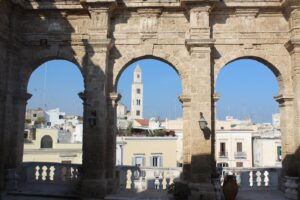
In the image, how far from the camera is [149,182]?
1314 cm

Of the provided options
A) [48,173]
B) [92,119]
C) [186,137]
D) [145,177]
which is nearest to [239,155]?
[145,177]

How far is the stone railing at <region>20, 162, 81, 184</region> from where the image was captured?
499 inches

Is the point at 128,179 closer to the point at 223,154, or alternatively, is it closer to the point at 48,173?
the point at 48,173

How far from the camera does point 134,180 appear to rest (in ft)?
42.5

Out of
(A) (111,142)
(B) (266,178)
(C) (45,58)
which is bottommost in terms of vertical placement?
(B) (266,178)

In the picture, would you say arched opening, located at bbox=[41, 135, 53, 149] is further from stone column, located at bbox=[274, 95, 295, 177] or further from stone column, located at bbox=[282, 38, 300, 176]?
stone column, located at bbox=[282, 38, 300, 176]

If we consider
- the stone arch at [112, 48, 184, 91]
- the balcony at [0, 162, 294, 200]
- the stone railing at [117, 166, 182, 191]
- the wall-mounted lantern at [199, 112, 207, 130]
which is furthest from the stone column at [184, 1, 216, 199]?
the stone railing at [117, 166, 182, 191]

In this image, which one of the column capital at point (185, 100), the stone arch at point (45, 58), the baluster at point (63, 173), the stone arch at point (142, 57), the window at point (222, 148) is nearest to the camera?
the column capital at point (185, 100)

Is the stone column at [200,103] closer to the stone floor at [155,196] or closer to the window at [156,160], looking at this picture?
the stone floor at [155,196]

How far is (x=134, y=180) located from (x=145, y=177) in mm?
468

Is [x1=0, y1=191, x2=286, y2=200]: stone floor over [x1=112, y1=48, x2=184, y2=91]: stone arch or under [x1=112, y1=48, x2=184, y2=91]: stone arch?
under

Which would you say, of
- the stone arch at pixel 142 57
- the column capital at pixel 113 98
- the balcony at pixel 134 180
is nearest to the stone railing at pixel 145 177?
the balcony at pixel 134 180

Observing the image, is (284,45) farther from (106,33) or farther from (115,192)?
(115,192)

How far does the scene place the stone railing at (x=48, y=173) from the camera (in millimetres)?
12664
